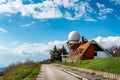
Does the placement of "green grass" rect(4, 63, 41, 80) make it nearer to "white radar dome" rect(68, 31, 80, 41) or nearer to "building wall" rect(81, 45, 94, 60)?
"building wall" rect(81, 45, 94, 60)

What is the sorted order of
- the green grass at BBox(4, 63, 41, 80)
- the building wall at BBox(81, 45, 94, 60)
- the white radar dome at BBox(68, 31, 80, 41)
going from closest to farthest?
the green grass at BBox(4, 63, 41, 80), the building wall at BBox(81, 45, 94, 60), the white radar dome at BBox(68, 31, 80, 41)

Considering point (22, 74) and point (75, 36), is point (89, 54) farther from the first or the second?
point (22, 74)

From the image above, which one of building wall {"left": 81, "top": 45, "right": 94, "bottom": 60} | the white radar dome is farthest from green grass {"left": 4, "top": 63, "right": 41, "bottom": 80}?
the white radar dome

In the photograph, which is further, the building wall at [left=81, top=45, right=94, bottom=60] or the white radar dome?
the white radar dome

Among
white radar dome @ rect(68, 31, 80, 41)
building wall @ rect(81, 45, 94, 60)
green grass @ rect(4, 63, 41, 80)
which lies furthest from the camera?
white radar dome @ rect(68, 31, 80, 41)

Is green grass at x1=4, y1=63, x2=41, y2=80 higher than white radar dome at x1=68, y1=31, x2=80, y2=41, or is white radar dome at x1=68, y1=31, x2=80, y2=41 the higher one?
white radar dome at x1=68, y1=31, x2=80, y2=41

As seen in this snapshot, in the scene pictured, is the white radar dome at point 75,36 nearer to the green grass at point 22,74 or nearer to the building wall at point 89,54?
the building wall at point 89,54

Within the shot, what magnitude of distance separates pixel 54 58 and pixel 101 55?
52716mm

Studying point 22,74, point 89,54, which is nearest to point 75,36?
point 89,54

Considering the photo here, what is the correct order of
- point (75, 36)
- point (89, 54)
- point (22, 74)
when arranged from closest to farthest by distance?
1. point (22, 74)
2. point (89, 54)
3. point (75, 36)

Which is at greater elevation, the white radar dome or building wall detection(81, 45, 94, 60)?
the white radar dome

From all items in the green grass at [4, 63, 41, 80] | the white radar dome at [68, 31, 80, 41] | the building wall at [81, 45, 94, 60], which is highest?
the white radar dome at [68, 31, 80, 41]

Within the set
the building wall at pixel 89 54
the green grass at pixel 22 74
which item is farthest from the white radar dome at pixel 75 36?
the green grass at pixel 22 74

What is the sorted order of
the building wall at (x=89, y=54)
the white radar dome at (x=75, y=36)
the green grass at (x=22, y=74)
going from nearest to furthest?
1. the green grass at (x=22, y=74)
2. the building wall at (x=89, y=54)
3. the white radar dome at (x=75, y=36)
